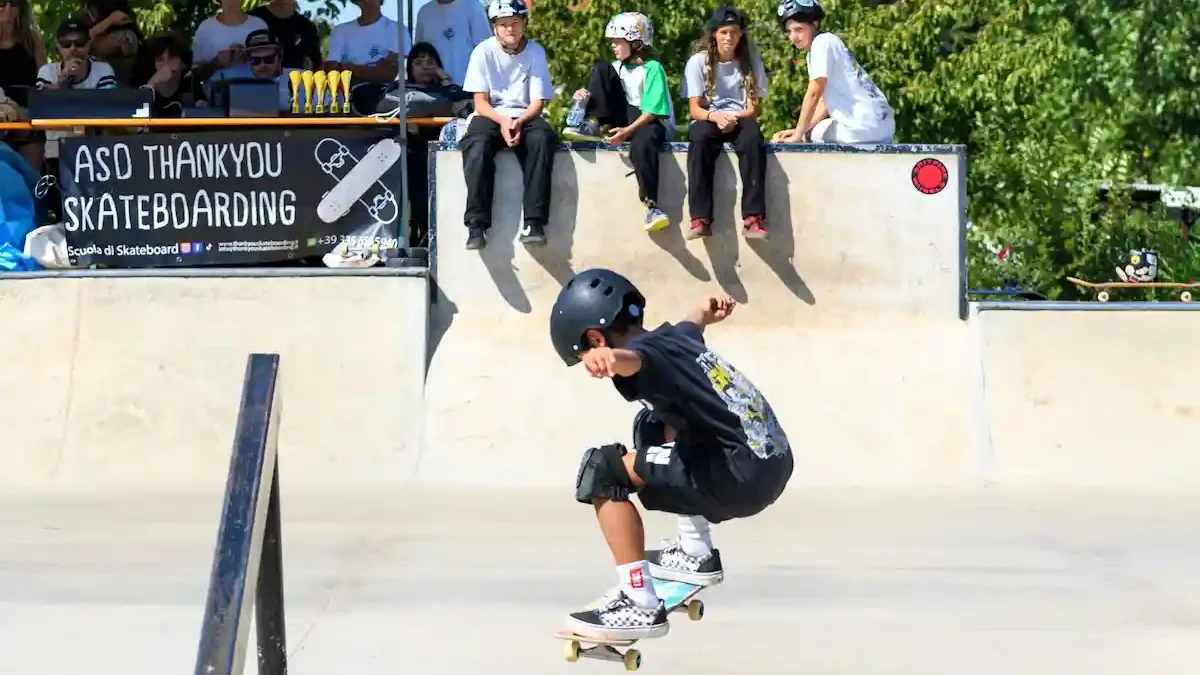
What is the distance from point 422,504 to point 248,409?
509cm

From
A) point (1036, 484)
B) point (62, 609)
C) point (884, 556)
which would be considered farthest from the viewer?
point (1036, 484)

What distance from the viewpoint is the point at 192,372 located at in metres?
10.9

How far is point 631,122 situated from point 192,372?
330 cm

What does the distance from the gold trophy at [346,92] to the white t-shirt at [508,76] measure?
919 mm

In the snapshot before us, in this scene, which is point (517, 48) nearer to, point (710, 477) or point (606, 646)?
point (710, 477)

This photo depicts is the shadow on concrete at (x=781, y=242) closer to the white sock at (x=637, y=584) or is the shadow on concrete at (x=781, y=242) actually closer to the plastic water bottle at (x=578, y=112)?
the plastic water bottle at (x=578, y=112)

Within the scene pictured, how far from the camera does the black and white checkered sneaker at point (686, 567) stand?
5.72 m

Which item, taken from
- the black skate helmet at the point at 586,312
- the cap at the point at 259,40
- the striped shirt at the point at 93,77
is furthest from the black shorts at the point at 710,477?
the striped shirt at the point at 93,77

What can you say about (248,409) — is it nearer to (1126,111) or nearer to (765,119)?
(765,119)

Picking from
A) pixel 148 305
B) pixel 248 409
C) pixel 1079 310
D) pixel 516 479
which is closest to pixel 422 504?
pixel 516 479

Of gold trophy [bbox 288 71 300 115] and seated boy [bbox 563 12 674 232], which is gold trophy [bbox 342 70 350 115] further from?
seated boy [bbox 563 12 674 232]

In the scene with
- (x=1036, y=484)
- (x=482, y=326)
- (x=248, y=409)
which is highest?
(x=248, y=409)

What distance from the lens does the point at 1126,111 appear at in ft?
Result: 90.5

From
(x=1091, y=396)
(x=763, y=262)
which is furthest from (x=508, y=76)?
(x=1091, y=396)
